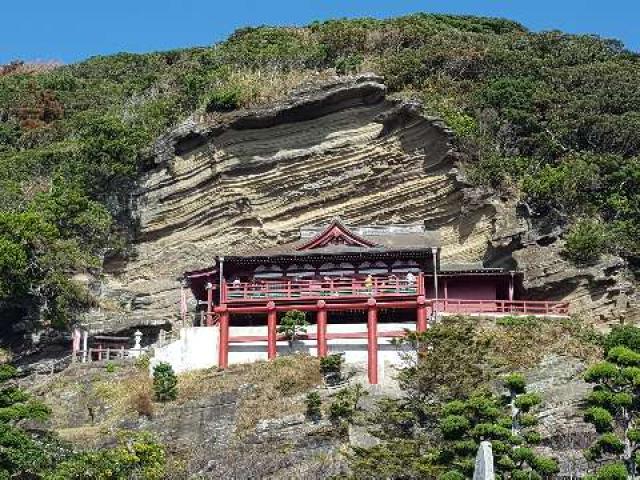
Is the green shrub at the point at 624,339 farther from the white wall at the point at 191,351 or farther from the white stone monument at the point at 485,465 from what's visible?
the white stone monument at the point at 485,465

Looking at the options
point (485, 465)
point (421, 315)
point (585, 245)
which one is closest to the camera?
point (485, 465)

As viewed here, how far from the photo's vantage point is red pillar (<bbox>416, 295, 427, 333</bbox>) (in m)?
34.4

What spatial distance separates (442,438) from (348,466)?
2452 millimetres

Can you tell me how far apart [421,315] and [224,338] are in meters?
6.49

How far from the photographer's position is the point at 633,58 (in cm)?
6053

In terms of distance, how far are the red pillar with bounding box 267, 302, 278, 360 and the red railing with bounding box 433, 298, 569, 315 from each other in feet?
17.8

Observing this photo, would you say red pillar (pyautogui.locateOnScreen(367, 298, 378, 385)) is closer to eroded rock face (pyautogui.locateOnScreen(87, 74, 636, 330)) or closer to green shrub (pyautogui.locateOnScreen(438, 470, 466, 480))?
green shrub (pyautogui.locateOnScreen(438, 470, 466, 480))

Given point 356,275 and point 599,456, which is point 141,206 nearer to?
point 356,275

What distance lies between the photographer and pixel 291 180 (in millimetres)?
46062

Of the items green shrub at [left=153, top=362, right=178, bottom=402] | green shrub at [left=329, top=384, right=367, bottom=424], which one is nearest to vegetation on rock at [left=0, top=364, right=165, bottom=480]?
green shrub at [left=153, top=362, right=178, bottom=402]

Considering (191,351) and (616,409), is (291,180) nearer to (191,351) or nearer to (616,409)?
(191,351)

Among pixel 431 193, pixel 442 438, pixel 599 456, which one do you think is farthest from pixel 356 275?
pixel 599 456

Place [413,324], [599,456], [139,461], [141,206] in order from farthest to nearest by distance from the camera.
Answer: [141,206], [413,324], [139,461], [599,456]

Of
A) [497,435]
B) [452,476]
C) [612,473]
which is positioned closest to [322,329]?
[497,435]
